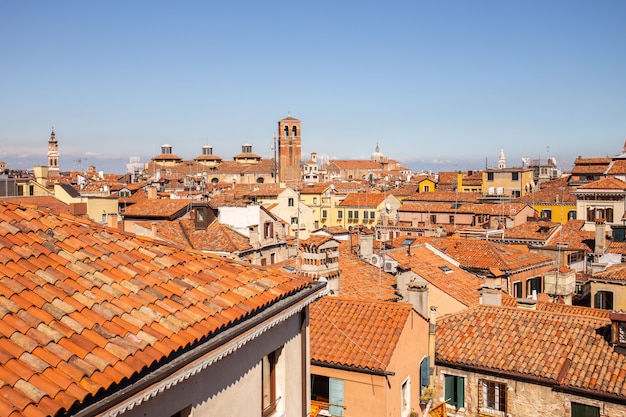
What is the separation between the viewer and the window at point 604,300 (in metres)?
19.8

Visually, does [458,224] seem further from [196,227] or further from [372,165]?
[372,165]

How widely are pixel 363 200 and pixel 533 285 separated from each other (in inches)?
1322

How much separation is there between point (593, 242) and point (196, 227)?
21.0 m

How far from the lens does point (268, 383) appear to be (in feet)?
20.4

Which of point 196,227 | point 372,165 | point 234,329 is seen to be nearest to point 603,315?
point 234,329

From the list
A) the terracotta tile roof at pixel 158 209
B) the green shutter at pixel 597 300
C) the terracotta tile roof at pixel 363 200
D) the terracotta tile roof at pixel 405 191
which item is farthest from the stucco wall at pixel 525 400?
the terracotta tile roof at pixel 405 191

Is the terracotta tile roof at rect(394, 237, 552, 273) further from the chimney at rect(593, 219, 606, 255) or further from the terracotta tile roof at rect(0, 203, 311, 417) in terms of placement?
the terracotta tile roof at rect(0, 203, 311, 417)

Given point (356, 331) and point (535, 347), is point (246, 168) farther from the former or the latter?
point (356, 331)

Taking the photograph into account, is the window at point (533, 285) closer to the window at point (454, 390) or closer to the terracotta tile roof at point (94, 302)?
the window at point (454, 390)

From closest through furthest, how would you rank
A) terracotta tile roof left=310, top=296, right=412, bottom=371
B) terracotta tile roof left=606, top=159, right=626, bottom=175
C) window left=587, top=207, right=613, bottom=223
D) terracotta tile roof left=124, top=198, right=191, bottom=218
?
terracotta tile roof left=310, top=296, right=412, bottom=371 < terracotta tile roof left=124, top=198, right=191, bottom=218 < window left=587, top=207, right=613, bottom=223 < terracotta tile roof left=606, top=159, right=626, bottom=175

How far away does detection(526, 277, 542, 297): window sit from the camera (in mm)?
25797

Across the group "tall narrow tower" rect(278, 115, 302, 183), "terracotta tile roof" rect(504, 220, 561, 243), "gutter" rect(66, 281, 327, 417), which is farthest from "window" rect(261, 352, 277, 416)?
"tall narrow tower" rect(278, 115, 302, 183)

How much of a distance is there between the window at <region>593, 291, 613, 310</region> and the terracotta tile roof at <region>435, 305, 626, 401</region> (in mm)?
6233

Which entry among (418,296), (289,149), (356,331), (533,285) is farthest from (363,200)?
(356,331)
